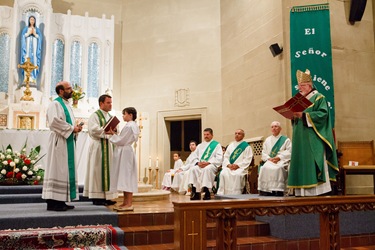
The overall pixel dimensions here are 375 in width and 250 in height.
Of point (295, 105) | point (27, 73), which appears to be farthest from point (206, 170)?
point (27, 73)

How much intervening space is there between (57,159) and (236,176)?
343 centimetres

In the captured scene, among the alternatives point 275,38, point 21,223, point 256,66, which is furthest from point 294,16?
point 21,223

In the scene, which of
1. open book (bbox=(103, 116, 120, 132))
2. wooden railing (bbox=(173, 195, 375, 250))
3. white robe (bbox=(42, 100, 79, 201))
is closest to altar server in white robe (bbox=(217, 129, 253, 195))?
open book (bbox=(103, 116, 120, 132))

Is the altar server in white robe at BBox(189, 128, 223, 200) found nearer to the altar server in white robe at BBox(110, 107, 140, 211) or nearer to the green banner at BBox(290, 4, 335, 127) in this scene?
the green banner at BBox(290, 4, 335, 127)

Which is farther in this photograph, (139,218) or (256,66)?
(256,66)

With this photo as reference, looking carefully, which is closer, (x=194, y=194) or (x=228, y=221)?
(x=228, y=221)

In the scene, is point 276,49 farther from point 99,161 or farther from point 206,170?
point 99,161

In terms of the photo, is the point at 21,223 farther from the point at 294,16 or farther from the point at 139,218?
the point at 294,16

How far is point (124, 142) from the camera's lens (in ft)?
17.2

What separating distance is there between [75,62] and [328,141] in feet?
26.7

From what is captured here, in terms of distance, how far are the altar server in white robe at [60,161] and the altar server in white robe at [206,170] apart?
2.67 m

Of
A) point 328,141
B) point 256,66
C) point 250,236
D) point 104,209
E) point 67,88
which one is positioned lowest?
point 250,236

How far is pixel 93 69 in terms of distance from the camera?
11148 millimetres

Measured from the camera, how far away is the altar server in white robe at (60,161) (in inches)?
195
